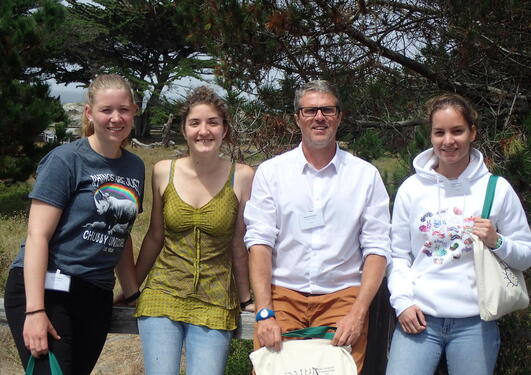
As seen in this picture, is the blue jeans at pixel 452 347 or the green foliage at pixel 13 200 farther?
the green foliage at pixel 13 200

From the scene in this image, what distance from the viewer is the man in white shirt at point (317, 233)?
2.58m

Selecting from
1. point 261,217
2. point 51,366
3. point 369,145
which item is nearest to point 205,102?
point 261,217

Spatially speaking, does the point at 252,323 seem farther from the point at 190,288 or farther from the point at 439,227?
the point at 439,227

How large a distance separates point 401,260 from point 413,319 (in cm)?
27

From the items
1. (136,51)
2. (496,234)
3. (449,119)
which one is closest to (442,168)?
(449,119)

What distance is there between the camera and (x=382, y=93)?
4.77 meters

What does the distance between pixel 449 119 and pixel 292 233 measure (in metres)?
0.84

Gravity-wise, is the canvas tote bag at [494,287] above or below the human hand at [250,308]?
above

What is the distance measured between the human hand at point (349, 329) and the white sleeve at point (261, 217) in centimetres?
47

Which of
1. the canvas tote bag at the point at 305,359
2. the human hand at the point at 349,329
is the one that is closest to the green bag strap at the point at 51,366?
the canvas tote bag at the point at 305,359

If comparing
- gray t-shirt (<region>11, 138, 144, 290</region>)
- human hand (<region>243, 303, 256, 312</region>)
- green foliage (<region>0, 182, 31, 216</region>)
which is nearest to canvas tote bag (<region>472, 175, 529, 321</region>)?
human hand (<region>243, 303, 256, 312</region>)

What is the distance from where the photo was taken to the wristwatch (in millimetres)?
2490

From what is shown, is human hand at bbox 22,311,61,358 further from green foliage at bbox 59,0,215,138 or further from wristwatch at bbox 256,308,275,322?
green foliage at bbox 59,0,215,138

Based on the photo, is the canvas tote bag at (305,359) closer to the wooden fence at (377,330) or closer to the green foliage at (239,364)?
the wooden fence at (377,330)
